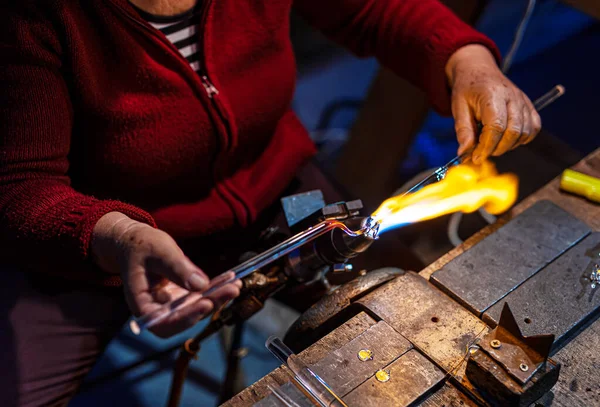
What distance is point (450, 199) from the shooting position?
1.13 m

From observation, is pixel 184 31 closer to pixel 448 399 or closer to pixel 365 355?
pixel 365 355

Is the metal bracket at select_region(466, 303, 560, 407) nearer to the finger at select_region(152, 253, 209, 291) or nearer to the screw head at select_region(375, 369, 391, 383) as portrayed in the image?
the screw head at select_region(375, 369, 391, 383)

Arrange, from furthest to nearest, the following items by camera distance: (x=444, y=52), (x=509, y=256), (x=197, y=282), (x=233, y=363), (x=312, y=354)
Result: (x=233, y=363) < (x=444, y=52) < (x=509, y=256) < (x=312, y=354) < (x=197, y=282)

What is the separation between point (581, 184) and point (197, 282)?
0.84 metres

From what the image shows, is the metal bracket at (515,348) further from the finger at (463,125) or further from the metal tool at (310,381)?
the finger at (463,125)

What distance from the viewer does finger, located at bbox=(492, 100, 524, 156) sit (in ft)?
3.60

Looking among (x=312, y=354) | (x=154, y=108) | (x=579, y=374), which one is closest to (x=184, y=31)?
(x=154, y=108)

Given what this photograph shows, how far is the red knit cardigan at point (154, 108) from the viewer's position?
885 mm

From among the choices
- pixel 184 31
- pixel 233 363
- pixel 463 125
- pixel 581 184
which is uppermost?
pixel 184 31

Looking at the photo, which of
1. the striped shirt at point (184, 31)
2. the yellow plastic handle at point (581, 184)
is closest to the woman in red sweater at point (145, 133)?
the striped shirt at point (184, 31)

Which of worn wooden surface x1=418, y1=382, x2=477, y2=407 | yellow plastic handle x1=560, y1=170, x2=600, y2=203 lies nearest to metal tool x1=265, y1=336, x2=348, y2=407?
worn wooden surface x1=418, y1=382, x2=477, y2=407

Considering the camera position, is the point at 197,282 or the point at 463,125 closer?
the point at 197,282

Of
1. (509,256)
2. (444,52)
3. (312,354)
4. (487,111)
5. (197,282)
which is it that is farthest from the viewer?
(444,52)

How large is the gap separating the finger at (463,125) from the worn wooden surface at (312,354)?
431mm
